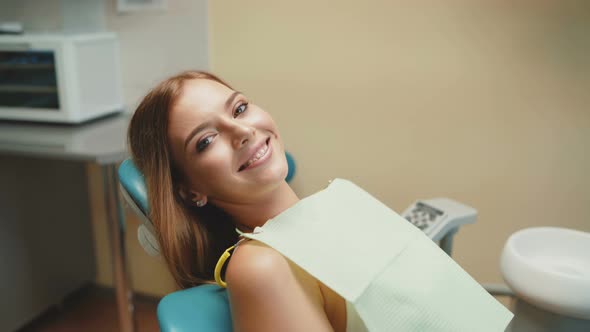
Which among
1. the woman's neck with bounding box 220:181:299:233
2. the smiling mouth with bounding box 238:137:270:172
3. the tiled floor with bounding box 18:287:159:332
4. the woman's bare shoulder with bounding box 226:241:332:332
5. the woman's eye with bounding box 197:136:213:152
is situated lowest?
the tiled floor with bounding box 18:287:159:332

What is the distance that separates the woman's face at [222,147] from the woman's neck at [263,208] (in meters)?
0.02

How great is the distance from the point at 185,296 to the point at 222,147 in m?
0.27

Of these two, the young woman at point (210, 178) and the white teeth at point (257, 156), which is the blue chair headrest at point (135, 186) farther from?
the white teeth at point (257, 156)

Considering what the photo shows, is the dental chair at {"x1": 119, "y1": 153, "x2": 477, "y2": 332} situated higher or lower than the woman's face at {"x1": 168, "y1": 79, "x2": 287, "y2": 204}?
lower

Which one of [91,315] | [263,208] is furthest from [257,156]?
[91,315]

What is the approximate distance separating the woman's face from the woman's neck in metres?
0.02

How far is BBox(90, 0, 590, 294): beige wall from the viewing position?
5.12 ft

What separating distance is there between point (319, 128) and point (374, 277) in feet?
3.43

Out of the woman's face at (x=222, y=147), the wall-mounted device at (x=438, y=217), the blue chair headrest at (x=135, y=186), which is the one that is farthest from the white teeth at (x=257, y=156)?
the wall-mounted device at (x=438, y=217)

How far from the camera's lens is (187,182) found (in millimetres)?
971

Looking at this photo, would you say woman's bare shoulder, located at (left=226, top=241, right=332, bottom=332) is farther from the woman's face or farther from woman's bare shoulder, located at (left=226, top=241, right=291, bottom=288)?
the woman's face

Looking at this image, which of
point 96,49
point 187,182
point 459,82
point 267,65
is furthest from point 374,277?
point 96,49

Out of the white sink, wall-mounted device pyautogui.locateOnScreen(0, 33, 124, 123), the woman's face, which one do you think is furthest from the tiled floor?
the white sink

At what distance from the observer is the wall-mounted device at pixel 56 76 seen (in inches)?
69.8
